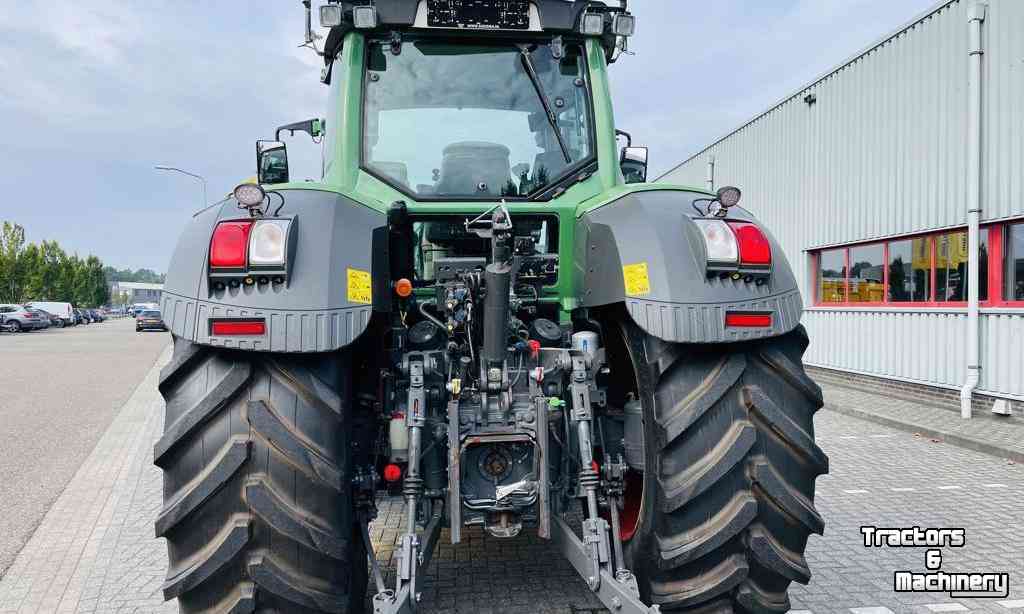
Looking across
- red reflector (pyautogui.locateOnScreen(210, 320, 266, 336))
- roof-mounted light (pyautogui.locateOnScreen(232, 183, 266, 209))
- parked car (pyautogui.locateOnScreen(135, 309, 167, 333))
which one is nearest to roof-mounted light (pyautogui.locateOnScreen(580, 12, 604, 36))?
roof-mounted light (pyautogui.locateOnScreen(232, 183, 266, 209))

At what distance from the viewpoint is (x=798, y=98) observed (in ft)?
43.8

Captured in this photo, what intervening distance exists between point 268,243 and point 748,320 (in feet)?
5.71

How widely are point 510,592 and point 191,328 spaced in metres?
2.14

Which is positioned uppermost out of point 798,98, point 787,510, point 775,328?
point 798,98

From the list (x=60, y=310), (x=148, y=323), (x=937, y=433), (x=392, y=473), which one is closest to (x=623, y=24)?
(x=392, y=473)

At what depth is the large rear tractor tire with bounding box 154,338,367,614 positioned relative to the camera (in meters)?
2.32

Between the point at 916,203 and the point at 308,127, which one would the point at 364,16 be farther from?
the point at 916,203

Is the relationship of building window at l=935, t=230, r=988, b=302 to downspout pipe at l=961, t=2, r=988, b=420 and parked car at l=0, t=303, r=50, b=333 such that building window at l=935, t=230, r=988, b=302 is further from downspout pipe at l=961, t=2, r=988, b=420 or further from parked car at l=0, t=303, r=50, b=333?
parked car at l=0, t=303, r=50, b=333

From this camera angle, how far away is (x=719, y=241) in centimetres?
261

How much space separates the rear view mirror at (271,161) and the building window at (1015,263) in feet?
28.9

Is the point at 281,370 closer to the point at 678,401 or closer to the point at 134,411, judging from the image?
the point at 678,401

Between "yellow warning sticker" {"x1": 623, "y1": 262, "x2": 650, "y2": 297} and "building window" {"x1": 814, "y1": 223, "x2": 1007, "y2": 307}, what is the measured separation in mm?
8190

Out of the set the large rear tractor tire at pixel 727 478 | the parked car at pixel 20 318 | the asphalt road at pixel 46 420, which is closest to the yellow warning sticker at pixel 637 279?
the large rear tractor tire at pixel 727 478

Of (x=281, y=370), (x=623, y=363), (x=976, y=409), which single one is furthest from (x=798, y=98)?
(x=281, y=370)
